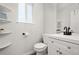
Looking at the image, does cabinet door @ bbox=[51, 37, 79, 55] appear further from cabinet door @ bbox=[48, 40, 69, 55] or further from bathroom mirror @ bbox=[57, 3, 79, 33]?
bathroom mirror @ bbox=[57, 3, 79, 33]

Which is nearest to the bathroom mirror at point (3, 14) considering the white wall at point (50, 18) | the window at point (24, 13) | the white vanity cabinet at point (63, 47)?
the window at point (24, 13)

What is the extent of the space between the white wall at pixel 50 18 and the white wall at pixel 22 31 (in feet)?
0.46

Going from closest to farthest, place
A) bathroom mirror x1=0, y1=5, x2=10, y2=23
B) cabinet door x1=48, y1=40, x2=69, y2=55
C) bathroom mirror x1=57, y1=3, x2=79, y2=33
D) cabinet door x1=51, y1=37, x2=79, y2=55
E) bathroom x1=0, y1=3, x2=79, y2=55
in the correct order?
1. cabinet door x1=51, y1=37, x2=79, y2=55
2. cabinet door x1=48, y1=40, x2=69, y2=55
3. bathroom mirror x1=0, y1=5, x2=10, y2=23
4. bathroom x1=0, y1=3, x2=79, y2=55
5. bathroom mirror x1=57, y1=3, x2=79, y2=33

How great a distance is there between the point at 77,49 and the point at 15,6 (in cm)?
137

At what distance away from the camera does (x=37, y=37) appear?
2.04 m

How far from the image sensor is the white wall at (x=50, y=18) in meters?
1.95

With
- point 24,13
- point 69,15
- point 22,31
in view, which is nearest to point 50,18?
point 69,15

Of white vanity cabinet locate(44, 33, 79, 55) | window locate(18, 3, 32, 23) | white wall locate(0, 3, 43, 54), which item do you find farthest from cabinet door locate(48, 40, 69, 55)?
window locate(18, 3, 32, 23)

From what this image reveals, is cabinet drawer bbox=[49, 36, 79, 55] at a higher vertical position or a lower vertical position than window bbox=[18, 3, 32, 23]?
lower

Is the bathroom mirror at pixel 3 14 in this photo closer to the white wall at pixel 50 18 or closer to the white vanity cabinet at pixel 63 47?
the white vanity cabinet at pixel 63 47

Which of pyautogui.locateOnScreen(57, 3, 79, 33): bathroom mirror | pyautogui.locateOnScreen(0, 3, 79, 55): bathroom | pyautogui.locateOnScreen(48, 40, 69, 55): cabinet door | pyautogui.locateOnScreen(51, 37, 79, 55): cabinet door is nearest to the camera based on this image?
pyautogui.locateOnScreen(51, 37, 79, 55): cabinet door

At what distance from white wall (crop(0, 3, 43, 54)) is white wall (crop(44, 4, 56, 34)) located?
0.14 m

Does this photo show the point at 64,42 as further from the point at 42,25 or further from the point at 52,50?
the point at 42,25

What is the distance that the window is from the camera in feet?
5.52
